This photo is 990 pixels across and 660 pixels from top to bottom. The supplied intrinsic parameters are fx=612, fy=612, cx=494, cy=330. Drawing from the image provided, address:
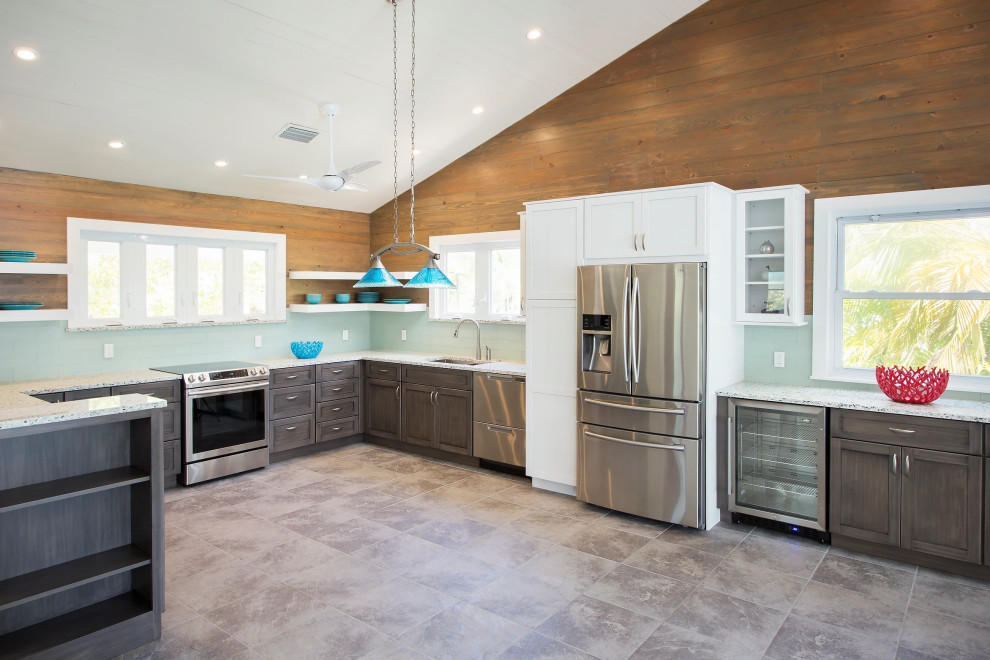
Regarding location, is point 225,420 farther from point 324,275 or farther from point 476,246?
point 476,246

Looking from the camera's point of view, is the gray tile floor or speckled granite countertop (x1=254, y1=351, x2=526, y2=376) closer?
the gray tile floor

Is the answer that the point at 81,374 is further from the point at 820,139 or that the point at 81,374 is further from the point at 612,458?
the point at 820,139

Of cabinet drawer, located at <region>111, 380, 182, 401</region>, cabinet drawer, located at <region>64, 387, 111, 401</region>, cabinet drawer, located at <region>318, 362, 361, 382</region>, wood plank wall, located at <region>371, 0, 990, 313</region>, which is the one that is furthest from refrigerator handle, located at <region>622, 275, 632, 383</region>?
cabinet drawer, located at <region>64, 387, 111, 401</region>

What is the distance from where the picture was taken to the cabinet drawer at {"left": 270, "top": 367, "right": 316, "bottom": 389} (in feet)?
18.2

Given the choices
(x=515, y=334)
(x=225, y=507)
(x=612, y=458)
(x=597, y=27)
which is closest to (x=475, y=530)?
(x=612, y=458)

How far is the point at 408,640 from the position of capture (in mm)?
2730

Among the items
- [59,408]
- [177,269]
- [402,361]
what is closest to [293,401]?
[402,361]

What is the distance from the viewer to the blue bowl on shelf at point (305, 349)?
6.05 m

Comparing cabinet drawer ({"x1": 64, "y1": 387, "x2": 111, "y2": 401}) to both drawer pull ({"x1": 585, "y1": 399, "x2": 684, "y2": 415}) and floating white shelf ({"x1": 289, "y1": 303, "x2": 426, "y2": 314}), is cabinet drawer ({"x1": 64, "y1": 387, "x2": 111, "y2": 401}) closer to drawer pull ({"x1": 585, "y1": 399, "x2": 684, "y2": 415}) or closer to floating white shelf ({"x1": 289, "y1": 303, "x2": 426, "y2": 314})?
floating white shelf ({"x1": 289, "y1": 303, "x2": 426, "y2": 314})

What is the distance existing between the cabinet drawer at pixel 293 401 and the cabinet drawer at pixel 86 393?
1.35m

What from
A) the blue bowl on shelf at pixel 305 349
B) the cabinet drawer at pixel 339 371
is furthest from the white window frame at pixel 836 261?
the blue bowl on shelf at pixel 305 349

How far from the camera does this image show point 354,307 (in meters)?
6.66

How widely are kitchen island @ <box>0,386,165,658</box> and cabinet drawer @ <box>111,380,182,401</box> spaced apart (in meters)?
1.73

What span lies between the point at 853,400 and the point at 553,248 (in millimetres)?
2224
